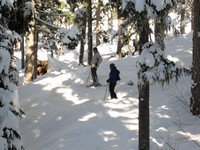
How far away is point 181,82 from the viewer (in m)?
15.1

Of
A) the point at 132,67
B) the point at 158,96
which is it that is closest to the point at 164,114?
the point at 158,96

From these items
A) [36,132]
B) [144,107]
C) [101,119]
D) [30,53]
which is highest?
[30,53]

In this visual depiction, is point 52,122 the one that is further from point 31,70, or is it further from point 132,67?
point 132,67

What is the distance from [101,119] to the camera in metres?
12.1

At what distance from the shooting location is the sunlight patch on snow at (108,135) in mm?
10716

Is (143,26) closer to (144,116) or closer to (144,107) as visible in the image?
(144,107)

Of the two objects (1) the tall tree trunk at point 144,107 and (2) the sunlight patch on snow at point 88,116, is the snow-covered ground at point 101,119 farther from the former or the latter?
(1) the tall tree trunk at point 144,107

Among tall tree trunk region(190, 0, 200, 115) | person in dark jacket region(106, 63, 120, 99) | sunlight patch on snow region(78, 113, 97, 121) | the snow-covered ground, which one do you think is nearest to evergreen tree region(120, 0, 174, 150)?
the snow-covered ground

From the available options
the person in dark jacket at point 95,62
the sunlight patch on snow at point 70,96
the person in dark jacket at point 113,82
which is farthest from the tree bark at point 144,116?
the person in dark jacket at point 95,62

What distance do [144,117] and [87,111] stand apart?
14.8ft

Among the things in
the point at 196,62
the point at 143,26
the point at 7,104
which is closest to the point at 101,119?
the point at 196,62

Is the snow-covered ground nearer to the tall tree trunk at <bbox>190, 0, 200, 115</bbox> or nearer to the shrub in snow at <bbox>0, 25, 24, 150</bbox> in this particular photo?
the tall tree trunk at <bbox>190, 0, 200, 115</bbox>

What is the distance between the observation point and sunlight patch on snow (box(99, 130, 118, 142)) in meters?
10.7

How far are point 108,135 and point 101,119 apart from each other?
1168 mm
